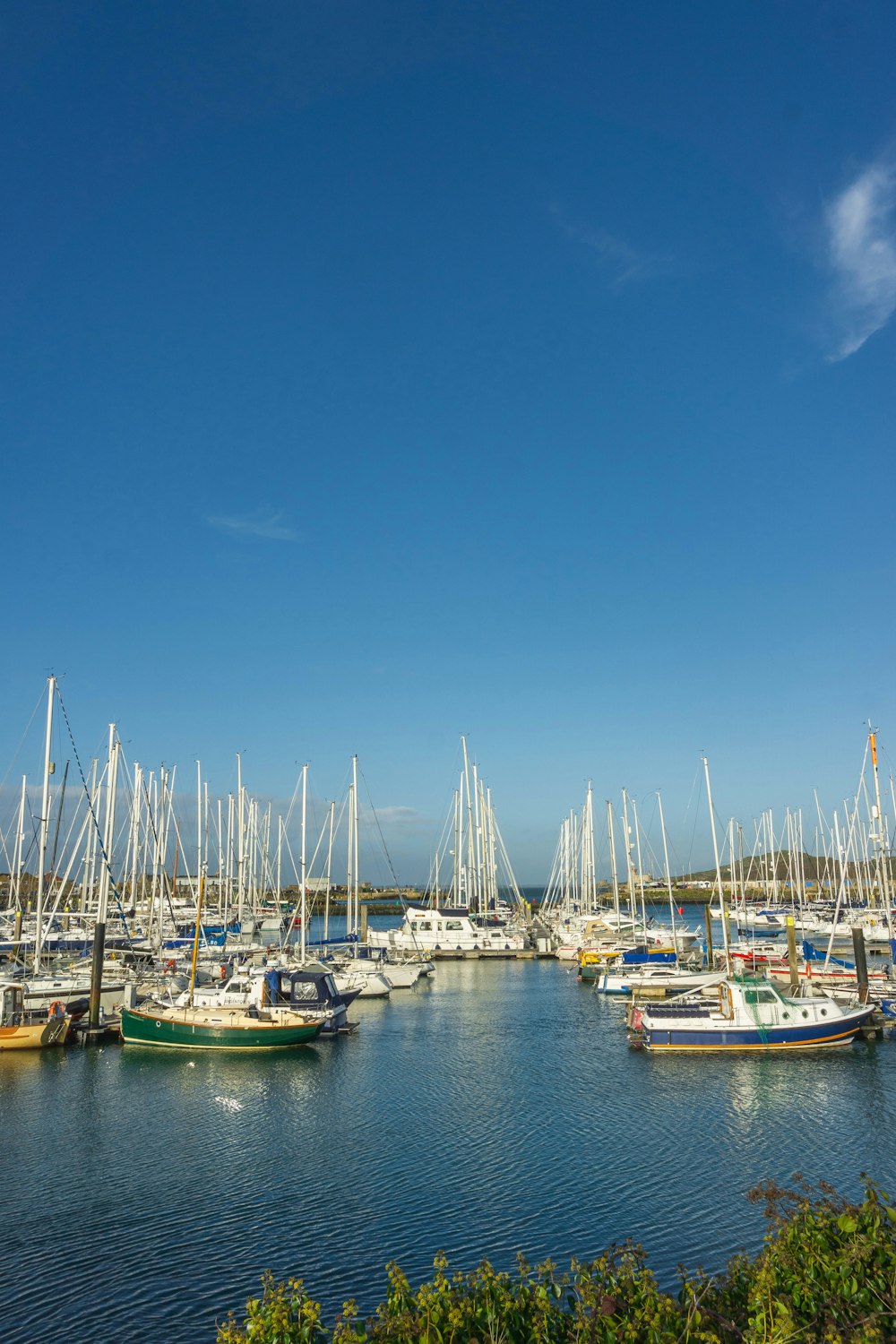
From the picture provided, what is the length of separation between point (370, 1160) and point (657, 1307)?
19.0 meters

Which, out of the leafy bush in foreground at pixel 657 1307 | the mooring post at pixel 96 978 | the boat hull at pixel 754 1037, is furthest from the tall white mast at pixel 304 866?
the leafy bush in foreground at pixel 657 1307

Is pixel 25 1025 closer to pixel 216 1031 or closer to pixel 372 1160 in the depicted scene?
pixel 216 1031

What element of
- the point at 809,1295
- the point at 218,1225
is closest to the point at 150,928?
the point at 218,1225

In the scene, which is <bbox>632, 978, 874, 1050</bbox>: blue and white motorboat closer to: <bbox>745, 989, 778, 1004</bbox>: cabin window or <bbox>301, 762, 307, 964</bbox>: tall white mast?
<bbox>745, 989, 778, 1004</bbox>: cabin window

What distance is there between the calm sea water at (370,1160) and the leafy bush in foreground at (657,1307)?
340 inches

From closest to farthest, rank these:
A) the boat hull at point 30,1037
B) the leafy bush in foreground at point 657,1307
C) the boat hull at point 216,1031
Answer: the leafy bush in foreground at point 657,1307, the boat hull at point 216,1031, the boat hull at point 30,1037

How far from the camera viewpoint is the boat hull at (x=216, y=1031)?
43.1 meters

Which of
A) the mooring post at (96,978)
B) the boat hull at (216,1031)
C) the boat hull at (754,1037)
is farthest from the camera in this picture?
the mooring post at (96,978)

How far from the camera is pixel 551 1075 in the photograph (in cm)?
3881

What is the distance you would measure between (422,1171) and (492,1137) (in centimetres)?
407

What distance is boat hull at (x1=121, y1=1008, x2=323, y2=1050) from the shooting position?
141ft

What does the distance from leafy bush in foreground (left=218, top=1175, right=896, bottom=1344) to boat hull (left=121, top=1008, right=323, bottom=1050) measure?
109 ft

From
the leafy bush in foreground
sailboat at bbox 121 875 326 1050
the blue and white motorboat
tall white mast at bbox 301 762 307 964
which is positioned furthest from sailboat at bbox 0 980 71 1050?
the leafy bush in foreground

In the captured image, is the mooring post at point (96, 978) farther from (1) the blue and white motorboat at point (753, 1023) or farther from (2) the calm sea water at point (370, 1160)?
(1) the blue and white motorboat at point (753, 1023)
